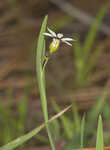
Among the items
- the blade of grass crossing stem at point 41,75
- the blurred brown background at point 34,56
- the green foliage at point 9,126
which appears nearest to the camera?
the blade of grass crossing stem at point 41,75

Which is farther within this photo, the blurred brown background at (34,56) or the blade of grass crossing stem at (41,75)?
the blurred brown background at (34,56)

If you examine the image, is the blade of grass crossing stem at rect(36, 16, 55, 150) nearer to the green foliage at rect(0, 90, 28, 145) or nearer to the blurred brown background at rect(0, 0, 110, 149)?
the green foliage at rect(0, 90, 28, 145)

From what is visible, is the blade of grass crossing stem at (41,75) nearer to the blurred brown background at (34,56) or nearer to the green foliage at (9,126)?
the green foliage at (9,126)

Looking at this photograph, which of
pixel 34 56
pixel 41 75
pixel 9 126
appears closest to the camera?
pixel 41 75

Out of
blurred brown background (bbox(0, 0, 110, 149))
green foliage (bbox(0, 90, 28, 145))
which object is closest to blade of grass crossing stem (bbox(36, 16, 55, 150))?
green foliage (bbox(0, 90, 28, 145))

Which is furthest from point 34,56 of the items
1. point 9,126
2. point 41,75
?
point 41,75

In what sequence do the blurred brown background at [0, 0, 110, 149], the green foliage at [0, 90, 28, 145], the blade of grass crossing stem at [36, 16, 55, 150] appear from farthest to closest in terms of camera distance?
the blurred brown background at [0, 0, 110, 149] < the green foliage at [0, 90, 28, 145] < the blade of grass crossing stem at [36, 16, 55, 150]

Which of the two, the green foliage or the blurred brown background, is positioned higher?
the blurred brown background

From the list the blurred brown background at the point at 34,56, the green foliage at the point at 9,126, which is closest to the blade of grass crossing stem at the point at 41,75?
the green foliage at the point at 9,126

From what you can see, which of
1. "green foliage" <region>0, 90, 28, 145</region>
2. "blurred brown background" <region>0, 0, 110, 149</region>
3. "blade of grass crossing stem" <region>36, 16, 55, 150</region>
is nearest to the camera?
"blade of grass crossing stem" <region>36, 16, 55, 150</region>

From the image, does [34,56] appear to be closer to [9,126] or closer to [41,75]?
[9,126]

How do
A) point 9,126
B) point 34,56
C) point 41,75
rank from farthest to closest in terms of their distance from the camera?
1. point 34,56
2. point 9,126
3. point 41,75
